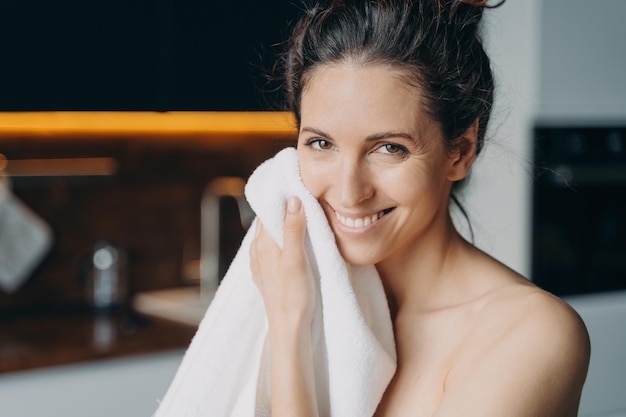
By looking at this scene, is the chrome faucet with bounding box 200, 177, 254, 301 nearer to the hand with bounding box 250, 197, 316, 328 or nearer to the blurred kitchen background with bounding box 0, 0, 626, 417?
the blurred kitchen background with bounding box 0, 0, 626, 417

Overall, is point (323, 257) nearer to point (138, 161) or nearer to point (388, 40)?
point (388, 40)

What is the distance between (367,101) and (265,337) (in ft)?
1.45

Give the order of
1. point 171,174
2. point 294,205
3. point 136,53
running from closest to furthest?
point 294,205 < point 136,53 < point 171,174

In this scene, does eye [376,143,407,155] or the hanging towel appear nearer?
eye [376,143,407,155]

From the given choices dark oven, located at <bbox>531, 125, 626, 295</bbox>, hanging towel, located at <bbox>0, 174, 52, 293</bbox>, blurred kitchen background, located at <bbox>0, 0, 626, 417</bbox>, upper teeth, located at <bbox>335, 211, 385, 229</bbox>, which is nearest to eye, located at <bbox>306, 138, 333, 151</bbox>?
upper teeth, located at <bbox>335, 211, 385, 229</bbox>

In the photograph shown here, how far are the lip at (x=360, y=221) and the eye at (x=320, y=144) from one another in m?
0.10

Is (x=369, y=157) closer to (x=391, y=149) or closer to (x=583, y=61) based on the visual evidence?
(x=391, y=149)

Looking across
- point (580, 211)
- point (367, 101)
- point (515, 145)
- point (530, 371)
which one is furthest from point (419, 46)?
point (580, 211)

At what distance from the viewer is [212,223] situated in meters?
3.46

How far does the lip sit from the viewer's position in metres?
1.32

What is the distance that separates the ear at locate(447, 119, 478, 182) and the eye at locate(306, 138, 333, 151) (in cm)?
20

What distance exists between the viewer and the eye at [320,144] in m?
1.33

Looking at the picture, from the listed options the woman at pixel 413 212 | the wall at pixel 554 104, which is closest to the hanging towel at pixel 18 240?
the wall at pixel 554 104

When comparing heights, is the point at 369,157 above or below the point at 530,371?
above
